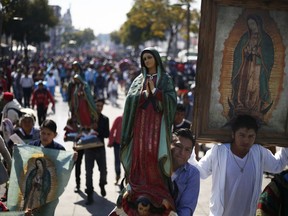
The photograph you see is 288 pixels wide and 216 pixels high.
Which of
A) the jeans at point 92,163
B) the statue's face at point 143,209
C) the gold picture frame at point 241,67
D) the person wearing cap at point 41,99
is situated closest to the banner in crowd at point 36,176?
the statue's face at point 143,209

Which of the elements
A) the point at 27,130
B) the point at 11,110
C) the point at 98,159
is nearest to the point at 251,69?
the point at 27,130

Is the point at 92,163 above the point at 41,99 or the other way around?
the other way around

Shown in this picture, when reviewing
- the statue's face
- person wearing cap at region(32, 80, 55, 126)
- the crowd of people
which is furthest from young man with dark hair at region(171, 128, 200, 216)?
person wearing cap at region(32, 80, 55, 126)

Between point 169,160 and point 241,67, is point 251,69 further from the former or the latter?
point 169,160

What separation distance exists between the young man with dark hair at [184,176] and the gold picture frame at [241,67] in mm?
325

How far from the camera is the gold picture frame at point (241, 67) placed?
5.21 meters

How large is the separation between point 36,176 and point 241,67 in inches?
88.4

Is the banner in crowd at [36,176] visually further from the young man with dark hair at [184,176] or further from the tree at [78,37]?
the tree at [78,37]

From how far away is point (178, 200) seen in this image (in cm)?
491

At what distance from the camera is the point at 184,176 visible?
490cm

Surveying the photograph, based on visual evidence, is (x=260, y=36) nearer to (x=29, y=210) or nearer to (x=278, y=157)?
(x=278, y=157)

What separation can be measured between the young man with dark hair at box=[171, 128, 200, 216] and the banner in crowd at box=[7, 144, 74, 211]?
1.30m

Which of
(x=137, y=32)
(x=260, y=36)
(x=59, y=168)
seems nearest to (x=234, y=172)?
(x=260, y=36)

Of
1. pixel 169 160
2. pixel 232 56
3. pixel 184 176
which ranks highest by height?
pixel 232 56
